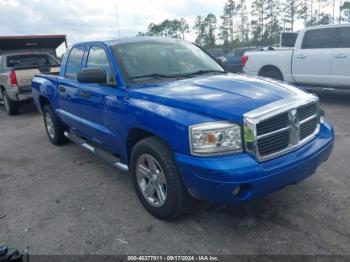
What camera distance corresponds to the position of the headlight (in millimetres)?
2795

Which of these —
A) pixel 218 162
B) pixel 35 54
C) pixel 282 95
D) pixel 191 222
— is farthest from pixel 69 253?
pixel 35 54

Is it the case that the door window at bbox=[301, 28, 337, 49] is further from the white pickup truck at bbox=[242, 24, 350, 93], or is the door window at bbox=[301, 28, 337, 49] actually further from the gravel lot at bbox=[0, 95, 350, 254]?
the gravel lot at bbox=[0, 95, 350, 254]

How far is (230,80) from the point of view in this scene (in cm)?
371

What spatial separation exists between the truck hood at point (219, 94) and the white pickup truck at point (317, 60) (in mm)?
5330

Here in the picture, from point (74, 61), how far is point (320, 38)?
247 inches

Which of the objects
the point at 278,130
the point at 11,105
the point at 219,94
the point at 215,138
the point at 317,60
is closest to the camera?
the point at 215,138

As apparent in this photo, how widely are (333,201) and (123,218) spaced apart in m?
2.22

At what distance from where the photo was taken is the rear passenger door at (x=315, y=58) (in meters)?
8.34

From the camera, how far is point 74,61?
5.20 metres

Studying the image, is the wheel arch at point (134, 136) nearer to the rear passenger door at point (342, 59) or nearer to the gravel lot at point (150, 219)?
the gravel lot at point (150, 219)

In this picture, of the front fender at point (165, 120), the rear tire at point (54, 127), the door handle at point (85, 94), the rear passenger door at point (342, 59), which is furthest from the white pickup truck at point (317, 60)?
the front fender at point (165, 120)

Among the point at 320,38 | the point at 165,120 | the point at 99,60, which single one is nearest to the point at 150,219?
the point at 165,120

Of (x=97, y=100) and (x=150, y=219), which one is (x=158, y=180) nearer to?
(x=150, y=219)

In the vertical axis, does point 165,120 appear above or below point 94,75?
below
